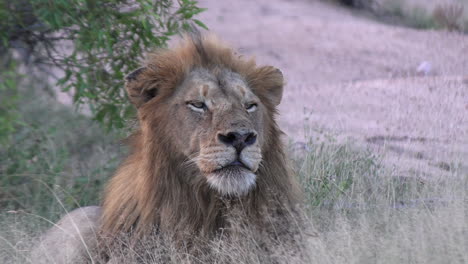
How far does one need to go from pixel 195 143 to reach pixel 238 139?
1.12 feet

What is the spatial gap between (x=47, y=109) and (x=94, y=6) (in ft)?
17.4

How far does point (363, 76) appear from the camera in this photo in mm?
14555

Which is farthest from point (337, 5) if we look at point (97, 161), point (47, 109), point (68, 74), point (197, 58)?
point (197, 58)

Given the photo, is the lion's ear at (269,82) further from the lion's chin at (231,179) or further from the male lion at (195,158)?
the lion's chin at (231,179)

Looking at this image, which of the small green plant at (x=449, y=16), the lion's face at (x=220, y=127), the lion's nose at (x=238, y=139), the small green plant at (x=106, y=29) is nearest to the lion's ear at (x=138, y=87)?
the lion's face at (x=220, y=127)

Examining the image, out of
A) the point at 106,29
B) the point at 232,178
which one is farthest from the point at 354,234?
the point at 106,29

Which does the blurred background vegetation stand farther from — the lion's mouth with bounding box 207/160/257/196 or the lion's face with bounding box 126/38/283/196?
the lion's mouth with bounding box 207/160/257/196

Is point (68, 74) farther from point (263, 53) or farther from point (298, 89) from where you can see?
point (263, 53)

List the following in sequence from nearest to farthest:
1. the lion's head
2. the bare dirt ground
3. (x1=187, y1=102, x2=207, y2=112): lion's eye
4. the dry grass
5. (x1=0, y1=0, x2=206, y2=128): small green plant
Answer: the dry grass < the lion's head < (x1=187, y1=102, x2=207, y2=112): lion's eye < (x1=0, y1=0, x2=206, y2=128): small green plant < the bare dirt ground

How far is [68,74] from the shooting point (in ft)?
22.4

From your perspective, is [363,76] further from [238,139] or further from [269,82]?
[238,139]

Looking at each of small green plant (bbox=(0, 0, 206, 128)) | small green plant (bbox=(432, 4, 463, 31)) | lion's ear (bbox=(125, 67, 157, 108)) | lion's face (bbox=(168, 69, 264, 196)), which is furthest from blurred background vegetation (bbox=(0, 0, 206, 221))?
small green plant (bbox=(432, 4, 463, 31))

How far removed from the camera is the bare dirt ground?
6898mm

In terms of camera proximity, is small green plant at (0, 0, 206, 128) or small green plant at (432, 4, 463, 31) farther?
small green plant at (432, 4, 463, 31)
